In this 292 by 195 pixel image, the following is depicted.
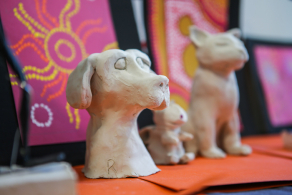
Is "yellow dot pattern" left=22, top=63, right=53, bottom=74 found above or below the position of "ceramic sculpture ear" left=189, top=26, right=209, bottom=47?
below

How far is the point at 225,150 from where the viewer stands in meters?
1.73

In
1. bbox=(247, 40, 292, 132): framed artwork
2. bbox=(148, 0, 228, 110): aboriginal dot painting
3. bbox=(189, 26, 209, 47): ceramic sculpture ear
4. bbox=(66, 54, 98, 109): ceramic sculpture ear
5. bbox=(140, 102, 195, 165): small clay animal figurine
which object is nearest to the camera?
bbox=(66, 54, 98, 109): ceramic sculpture ear

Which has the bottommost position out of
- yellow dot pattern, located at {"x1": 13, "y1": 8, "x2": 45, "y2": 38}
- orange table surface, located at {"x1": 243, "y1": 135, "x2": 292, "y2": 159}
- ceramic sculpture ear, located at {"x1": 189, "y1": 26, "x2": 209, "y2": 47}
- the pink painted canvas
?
orange table surface, located at {"x1": 243, "y1": 135, "x2": 292, "y2": 159}

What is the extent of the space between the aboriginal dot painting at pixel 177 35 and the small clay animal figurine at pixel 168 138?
0.66m

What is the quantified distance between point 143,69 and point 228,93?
2.26 ft

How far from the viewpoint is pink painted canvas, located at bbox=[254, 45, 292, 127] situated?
2576 mm

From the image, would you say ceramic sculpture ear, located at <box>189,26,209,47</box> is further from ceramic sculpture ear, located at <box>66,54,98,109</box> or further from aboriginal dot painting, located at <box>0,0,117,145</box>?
ceramic sculpture ear, located at <box>66,54,98,109</box>

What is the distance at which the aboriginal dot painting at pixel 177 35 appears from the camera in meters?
2.05

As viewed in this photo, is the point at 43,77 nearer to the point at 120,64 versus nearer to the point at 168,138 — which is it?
the point at 120,64

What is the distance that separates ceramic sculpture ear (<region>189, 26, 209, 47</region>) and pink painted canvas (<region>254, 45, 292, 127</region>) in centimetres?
107

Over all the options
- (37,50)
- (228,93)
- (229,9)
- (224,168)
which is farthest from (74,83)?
(229,9)

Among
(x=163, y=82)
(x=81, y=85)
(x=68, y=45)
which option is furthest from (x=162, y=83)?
(x=68, y=45)

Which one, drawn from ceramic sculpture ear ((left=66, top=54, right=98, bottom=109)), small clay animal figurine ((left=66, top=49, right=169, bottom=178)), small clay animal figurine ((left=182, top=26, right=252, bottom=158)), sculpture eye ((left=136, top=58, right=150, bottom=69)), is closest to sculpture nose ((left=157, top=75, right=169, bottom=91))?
small clay animal figurine ((left=66, top=49, right=169, bottom=178))

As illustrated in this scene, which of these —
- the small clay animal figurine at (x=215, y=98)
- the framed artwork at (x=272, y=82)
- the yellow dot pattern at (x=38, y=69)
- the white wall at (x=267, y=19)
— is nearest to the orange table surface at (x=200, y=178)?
the small clay animal figurine at (x=215, y=98)
